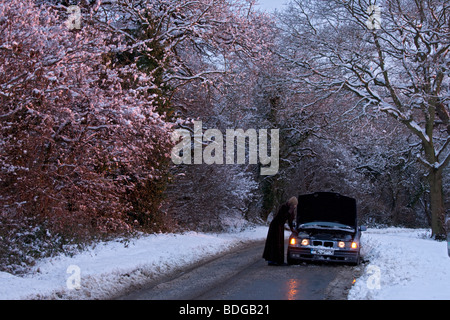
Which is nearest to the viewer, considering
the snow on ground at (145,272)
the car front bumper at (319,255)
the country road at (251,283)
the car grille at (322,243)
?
the snow on ground at (145,272)

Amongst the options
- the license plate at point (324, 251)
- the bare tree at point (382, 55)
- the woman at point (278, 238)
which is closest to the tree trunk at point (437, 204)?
the bare tree at point (382, 55)

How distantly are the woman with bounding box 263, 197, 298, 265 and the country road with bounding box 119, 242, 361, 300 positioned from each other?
16.6 inches

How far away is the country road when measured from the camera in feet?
30.5

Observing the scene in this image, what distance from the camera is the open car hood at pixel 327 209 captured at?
15.8 metres

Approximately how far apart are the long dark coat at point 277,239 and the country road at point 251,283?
44cm

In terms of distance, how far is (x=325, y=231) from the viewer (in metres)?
14.7

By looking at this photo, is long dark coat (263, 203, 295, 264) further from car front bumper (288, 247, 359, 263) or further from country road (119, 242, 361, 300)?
country road (119, 242, 361, 300)

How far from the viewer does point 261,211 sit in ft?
116

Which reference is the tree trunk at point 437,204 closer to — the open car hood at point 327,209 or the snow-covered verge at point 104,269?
the open car hood at point 327,209

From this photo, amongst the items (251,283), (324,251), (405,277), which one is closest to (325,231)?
(324,251)

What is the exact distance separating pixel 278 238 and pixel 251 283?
3.74 m

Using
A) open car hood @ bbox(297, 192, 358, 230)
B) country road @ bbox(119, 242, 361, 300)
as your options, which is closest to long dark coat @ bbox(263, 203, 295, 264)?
country road @ bbox(119, 242, 361, 300)

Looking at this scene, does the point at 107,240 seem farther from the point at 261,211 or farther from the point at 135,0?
the point at 261,211
